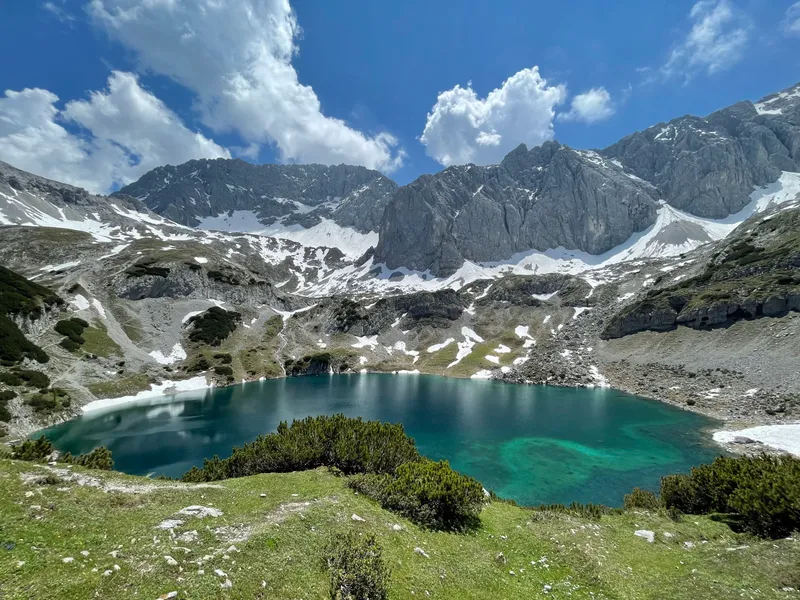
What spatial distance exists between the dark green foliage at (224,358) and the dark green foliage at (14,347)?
39816 mm

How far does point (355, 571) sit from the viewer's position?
30.7 feet

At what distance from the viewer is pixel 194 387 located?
294ft

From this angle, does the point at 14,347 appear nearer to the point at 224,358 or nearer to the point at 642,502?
the point at 224,358

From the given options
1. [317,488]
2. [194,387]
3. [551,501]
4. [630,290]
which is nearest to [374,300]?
[194,387]

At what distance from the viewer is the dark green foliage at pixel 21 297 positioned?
7600 cm

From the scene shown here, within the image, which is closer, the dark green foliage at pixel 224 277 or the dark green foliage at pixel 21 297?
the dark green foliage at pixel 21 297

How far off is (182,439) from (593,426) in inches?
2443

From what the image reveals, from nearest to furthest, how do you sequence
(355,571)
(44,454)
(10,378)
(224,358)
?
(355,571)
(44,454)
(10,378)
(224,358)

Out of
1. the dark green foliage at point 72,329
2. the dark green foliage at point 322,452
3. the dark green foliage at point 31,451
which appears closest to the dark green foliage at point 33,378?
the dark green foliage at point 72,329

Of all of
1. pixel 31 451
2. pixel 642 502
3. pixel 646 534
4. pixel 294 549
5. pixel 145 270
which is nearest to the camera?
pixel 294 549

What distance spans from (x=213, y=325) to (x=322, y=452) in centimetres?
11728

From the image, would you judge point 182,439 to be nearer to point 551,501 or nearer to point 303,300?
point 551,501

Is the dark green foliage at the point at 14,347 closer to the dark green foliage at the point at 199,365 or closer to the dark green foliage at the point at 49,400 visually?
the dark green foliage at the point at 49,400

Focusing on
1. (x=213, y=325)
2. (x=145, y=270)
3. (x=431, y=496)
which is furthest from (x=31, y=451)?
(x=145, y=270)
